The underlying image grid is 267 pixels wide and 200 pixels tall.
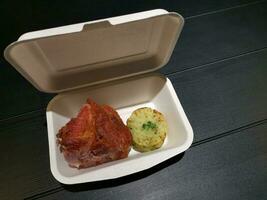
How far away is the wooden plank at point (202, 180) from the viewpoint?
0.65 m

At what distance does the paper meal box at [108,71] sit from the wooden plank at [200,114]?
0.09 meters

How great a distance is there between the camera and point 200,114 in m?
0.77

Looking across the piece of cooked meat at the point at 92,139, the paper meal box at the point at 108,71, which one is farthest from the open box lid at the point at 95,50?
the piece of cooked meat at the point at 92,139

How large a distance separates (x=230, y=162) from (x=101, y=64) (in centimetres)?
42

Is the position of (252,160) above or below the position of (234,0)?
below

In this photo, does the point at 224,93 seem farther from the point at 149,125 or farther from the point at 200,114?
the point at 149,125

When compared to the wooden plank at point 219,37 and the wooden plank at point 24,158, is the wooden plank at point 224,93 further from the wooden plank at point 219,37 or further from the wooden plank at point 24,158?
the wooden plank at point 24,158

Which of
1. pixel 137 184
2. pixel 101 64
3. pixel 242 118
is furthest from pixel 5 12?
pixel 242 118

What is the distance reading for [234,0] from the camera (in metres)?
1.03

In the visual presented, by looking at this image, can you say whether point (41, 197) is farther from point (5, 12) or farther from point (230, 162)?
point (5, 12)

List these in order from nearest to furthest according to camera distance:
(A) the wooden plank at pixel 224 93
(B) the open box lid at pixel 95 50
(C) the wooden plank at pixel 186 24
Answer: (B) the open box lid at pixel 95 50
(A) the wooden plank at pixel 224 93
(C) the wooden plank at pixel 186 24

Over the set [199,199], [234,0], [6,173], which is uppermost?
[234,0]

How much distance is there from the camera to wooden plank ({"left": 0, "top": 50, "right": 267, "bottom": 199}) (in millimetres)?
671

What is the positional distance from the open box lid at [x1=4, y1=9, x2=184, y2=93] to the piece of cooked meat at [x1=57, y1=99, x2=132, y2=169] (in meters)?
0.10
